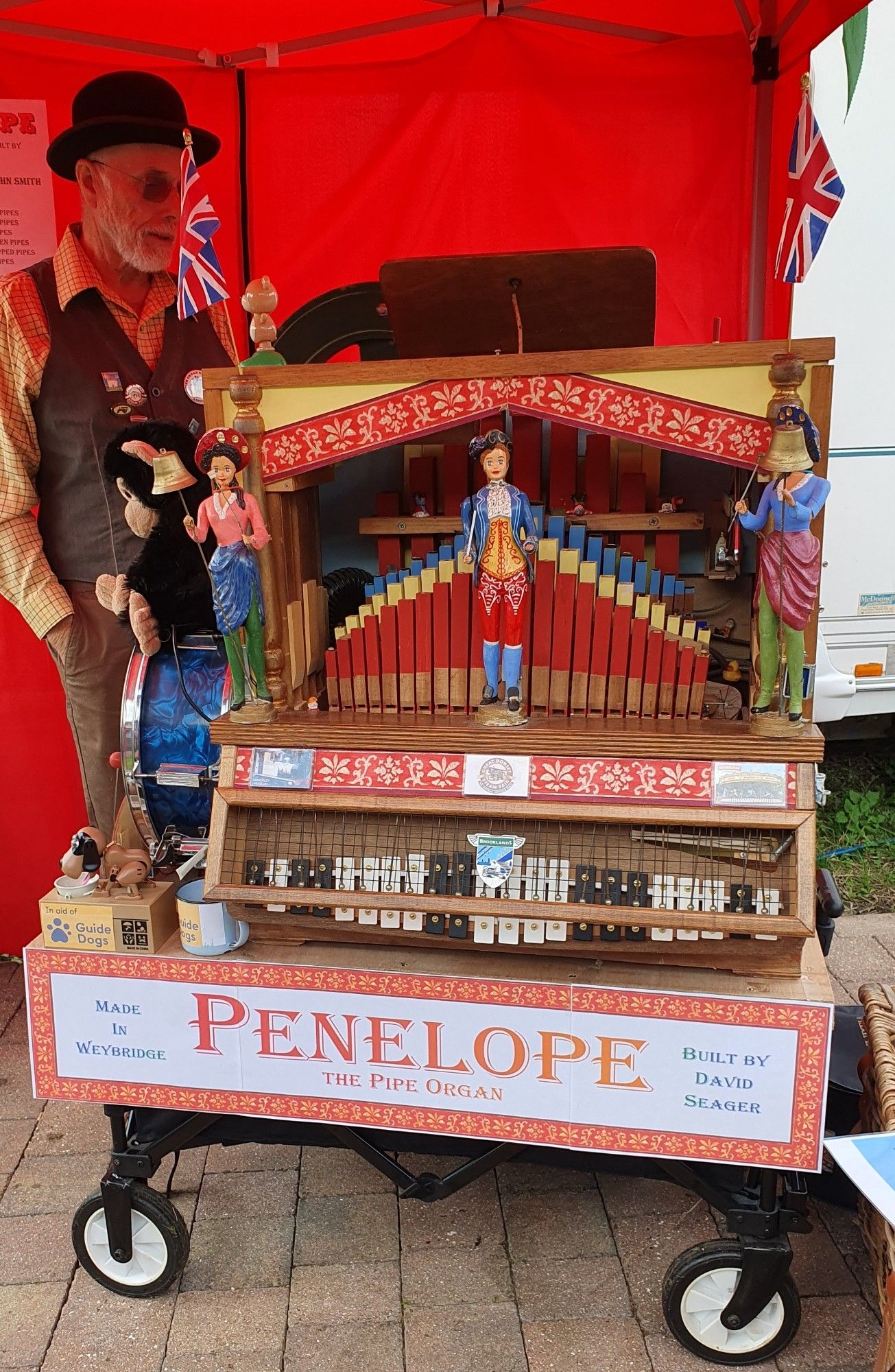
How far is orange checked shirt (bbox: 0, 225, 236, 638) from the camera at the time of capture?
2.46m

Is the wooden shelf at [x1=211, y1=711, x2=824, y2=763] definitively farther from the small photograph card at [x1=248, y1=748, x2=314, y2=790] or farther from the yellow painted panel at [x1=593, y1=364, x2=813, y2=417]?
the yellow painted panel at [x1=593, y1=364, x2=813, y2=417]

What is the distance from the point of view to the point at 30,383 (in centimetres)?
248

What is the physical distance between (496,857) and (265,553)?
27.9 inches

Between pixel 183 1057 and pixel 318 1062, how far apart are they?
11.0 inches

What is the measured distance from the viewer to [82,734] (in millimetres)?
2730

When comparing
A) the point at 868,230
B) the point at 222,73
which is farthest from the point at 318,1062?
the point at 868,230

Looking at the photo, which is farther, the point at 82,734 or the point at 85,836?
the point at 82,734

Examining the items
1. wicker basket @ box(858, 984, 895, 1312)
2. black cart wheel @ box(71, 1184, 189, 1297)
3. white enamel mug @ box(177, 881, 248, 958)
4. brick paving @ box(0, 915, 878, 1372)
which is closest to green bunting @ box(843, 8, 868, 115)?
wicker basket @ box(858, 984, 895, 1312)

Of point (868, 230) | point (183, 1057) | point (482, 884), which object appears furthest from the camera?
point (868, 230)

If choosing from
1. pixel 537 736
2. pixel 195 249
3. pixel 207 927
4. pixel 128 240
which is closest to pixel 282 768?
pixel 207 927

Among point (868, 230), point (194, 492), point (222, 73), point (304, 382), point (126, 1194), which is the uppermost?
point (222, 73)

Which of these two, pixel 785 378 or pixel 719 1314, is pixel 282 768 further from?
pixel 719 1314

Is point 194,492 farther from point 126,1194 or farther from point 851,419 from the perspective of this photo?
point 851,419

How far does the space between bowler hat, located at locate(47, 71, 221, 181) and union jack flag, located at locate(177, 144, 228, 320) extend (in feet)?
2.66
